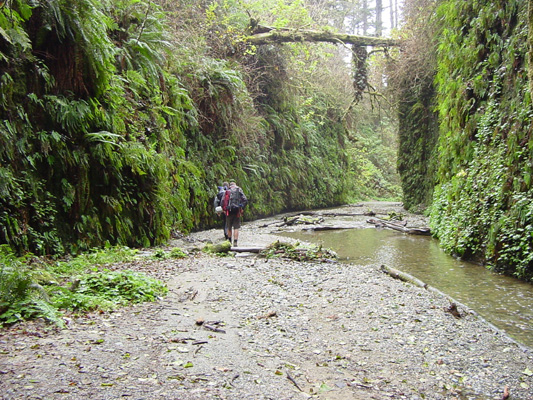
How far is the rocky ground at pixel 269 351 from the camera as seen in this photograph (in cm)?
331

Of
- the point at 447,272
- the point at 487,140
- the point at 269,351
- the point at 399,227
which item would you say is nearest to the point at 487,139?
the point at 487,140

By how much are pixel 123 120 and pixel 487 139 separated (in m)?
8.89

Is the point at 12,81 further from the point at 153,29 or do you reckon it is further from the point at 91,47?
the point at 153,29

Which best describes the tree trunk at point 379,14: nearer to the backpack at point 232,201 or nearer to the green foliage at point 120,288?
the backpack at point 232,201

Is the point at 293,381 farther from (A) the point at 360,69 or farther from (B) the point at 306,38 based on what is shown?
(A) the point at 360,69

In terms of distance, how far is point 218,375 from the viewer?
3.59 m

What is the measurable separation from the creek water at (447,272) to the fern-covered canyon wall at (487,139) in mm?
494

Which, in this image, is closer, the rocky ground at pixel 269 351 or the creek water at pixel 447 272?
the rocky ground at pixel 269 351

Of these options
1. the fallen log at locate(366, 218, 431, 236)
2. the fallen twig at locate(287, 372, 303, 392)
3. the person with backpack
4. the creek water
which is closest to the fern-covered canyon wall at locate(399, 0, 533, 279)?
the creek water

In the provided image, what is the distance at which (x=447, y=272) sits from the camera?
873 cm

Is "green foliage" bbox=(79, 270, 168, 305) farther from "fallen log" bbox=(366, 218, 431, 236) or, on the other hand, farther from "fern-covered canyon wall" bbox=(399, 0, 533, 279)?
"fallen log" bbox=(366, 218, 431, 236)

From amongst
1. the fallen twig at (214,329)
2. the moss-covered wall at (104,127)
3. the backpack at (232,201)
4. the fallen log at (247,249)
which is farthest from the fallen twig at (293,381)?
the backpack at (232,201)

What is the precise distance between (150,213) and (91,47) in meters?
4.00

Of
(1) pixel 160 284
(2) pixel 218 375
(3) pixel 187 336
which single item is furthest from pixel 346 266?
(2) pixel 218 375
